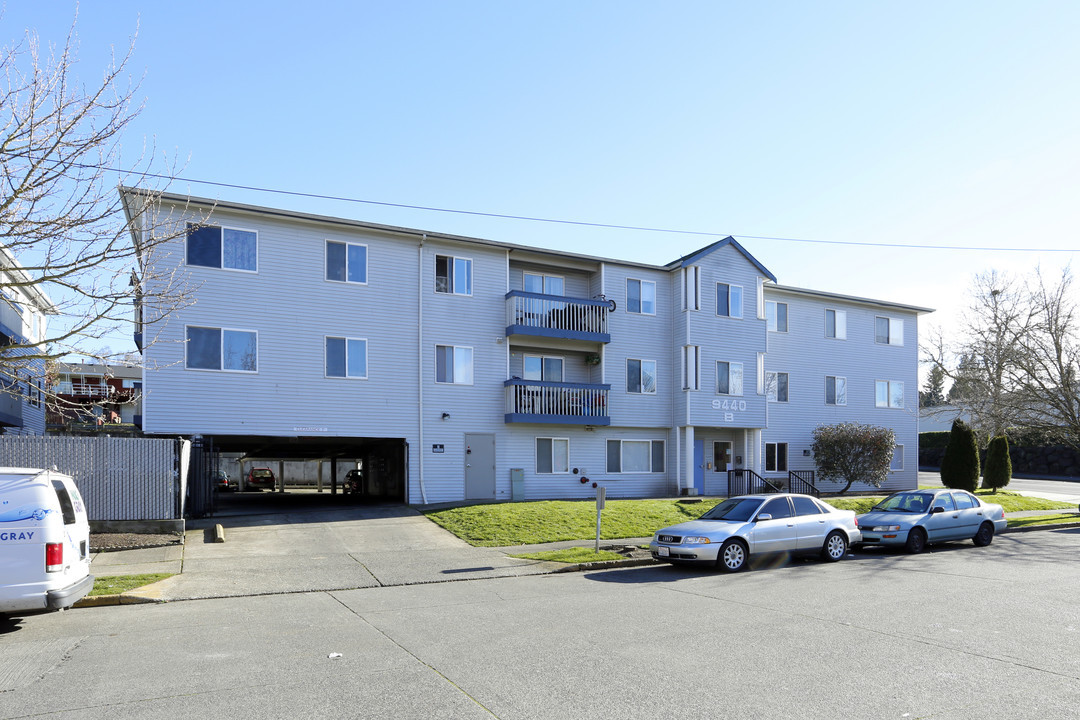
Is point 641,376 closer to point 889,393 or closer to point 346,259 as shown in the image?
point 346,259

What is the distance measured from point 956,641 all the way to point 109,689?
329 inches

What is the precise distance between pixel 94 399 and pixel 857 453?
28741 mm

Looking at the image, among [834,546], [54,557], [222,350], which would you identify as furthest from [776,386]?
[54,557]

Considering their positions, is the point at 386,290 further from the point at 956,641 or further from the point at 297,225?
the point at 956,641

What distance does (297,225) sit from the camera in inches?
895

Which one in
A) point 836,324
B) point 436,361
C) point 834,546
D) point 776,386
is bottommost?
point 834,546

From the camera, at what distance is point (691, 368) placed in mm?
28594

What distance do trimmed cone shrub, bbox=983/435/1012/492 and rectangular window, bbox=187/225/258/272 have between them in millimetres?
30667

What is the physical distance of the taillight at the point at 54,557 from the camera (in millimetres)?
8727

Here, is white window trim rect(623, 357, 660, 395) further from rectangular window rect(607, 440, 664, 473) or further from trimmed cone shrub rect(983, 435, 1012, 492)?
Answer: trimmed cone shrub rect(983, 435, 1012, 492)

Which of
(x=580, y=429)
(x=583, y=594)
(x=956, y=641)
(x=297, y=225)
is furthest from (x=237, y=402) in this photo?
(x=956, y=641)

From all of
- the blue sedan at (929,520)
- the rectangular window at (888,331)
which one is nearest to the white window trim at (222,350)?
the blue sedan at (929,520)

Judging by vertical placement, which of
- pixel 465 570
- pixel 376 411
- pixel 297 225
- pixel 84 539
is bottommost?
pixel 465 570

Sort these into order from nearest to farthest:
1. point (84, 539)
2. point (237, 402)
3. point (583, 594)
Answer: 1. point (84, 539)
2. point (583, 594)
3. point (237, 402)
